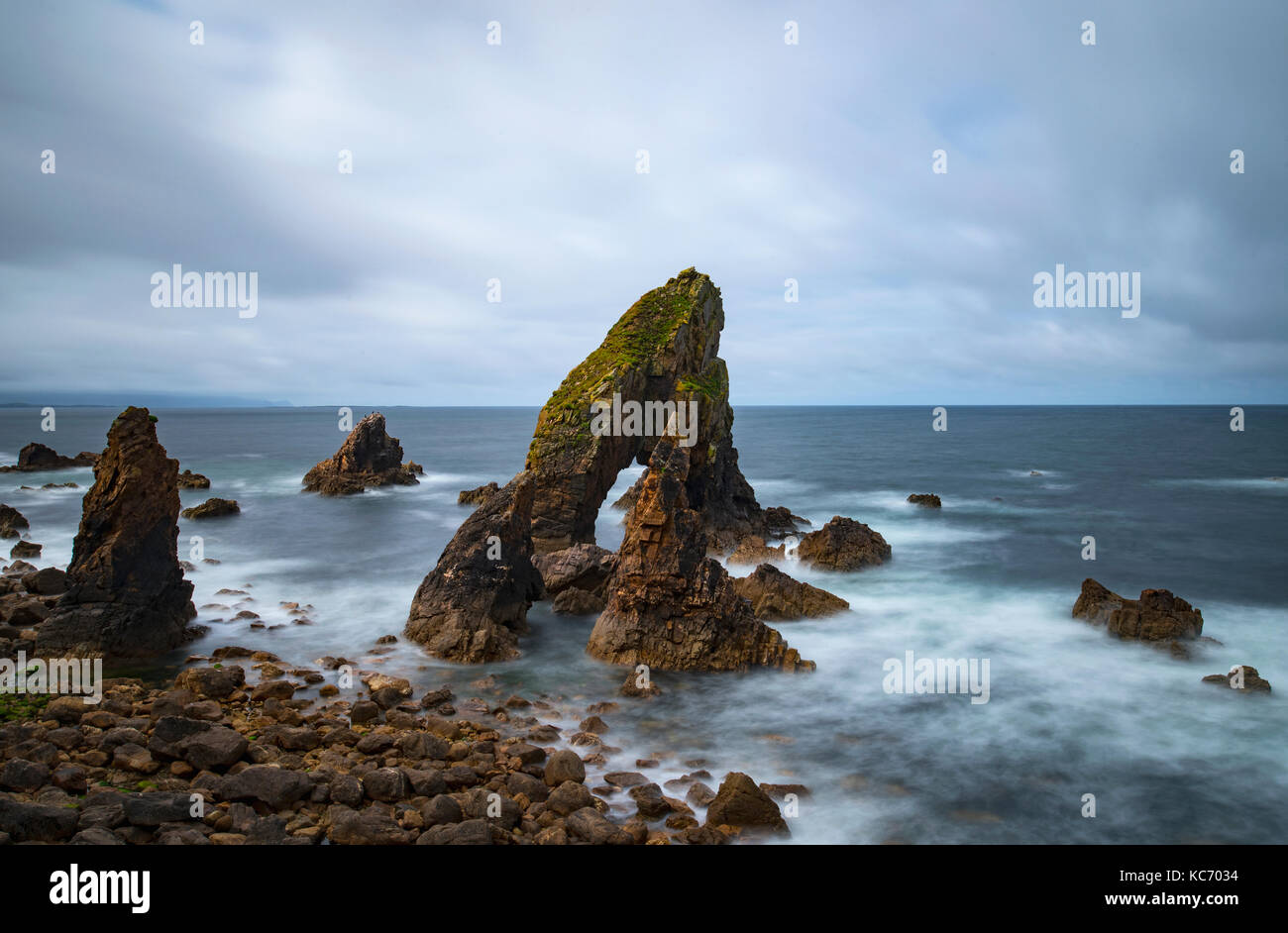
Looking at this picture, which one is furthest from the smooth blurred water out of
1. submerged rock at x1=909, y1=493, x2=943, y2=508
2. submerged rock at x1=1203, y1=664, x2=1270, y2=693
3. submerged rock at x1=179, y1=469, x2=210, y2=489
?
submerged rock at x1=179, y1=469, x2=210, y2=489

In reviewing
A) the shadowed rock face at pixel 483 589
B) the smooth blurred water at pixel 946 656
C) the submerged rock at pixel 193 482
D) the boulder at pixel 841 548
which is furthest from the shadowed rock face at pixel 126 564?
the submerged rock at pixel 193 482

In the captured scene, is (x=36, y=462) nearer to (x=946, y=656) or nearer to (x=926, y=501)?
(x=926, y=501)

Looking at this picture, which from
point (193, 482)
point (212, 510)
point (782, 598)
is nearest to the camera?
point (782, 598)

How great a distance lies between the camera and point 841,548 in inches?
942

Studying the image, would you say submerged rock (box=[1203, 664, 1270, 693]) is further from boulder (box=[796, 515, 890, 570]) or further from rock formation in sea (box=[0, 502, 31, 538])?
rock formation in sea (box=[0, 502, 31, 538])

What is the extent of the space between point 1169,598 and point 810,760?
11.5 metres

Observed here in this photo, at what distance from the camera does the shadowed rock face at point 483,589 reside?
50.7 feet

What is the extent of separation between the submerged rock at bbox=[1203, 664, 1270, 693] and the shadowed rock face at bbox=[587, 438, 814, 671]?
26.5 feet

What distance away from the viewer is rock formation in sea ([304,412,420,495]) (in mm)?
43094

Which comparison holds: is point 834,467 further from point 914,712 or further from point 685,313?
point 914,712

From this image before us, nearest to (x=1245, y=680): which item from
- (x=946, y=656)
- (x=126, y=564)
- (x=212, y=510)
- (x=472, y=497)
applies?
(x=946, y=656)

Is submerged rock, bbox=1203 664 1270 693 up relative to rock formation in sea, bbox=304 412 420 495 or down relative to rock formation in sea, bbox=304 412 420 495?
down

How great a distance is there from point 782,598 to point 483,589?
23.8 ft
